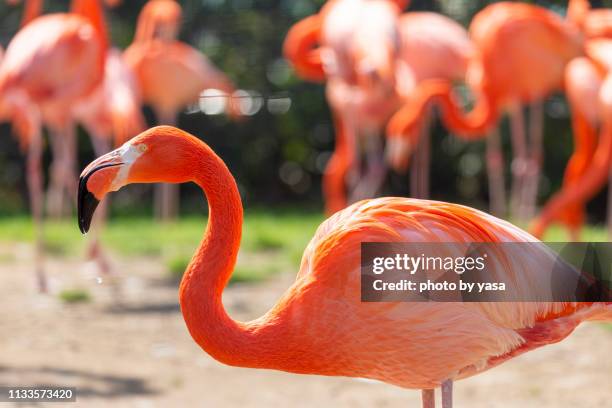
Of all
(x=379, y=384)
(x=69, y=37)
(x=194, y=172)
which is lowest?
(x=379, y=384)

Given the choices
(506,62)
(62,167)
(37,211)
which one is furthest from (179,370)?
(62,167)

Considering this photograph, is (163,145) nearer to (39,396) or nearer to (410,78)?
(39,396)

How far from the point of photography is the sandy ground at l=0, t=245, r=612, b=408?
3236mm

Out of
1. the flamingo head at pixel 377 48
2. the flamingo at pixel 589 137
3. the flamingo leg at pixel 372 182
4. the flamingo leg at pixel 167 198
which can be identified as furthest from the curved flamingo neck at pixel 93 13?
the flamingo at pixel 589 137

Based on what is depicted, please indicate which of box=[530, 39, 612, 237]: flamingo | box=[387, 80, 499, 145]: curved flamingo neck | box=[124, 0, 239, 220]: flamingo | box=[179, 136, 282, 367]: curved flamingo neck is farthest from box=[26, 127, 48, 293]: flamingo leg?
box=[179, 136, 282, 367]: curved flamingo neck

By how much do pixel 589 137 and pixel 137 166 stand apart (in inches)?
160

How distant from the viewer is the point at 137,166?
1.97m

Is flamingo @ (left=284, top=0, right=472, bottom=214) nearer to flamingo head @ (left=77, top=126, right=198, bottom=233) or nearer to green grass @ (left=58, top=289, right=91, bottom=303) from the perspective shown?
green grass @ (left=58, top=289, right=91, bottom=303)

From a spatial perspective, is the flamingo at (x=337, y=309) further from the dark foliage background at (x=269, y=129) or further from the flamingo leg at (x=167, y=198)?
the dark foliage background at (x=269, y=129)

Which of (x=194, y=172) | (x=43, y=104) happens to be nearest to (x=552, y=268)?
(x=194, y=172)

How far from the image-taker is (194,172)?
81.4 inches

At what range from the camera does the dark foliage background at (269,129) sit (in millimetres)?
8453

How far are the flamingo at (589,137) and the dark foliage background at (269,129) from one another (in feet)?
9.44

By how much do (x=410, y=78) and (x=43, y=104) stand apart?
257cm
